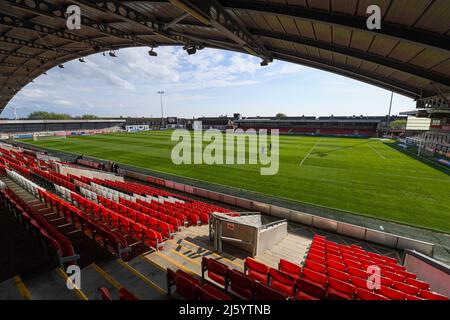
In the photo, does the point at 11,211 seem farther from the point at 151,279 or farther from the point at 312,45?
the point at 312,45

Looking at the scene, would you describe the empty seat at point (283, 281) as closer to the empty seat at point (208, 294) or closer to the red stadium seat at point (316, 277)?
the red stadium seat at point (316, 277)

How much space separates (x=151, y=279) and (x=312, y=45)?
1161 centimetres

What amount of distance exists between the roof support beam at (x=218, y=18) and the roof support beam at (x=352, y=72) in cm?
233

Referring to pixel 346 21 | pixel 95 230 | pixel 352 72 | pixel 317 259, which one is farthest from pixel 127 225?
pixel 352 72

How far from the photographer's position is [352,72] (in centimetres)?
1248

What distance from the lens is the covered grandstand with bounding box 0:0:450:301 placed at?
4371 millimetres

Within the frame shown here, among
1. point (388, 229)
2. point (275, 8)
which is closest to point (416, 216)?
point (388, 229)

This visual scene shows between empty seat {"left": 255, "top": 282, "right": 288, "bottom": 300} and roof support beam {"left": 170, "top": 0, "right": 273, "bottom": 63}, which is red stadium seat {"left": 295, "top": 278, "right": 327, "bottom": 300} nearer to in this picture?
empty seat {"left": 255, "top": 282, "right": 288, "bottom": 300}

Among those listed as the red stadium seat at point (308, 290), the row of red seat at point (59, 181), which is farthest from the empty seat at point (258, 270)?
the row of red seat at point (59, 181)

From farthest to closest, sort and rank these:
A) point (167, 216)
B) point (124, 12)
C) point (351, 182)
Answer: point (351, 182), point (124, 12), point (167, 216)

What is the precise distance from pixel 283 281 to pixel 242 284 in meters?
1.01

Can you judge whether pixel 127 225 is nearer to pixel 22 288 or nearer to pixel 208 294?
pixel 22 288

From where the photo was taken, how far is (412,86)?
470 inches

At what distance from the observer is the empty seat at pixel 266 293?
363cm
